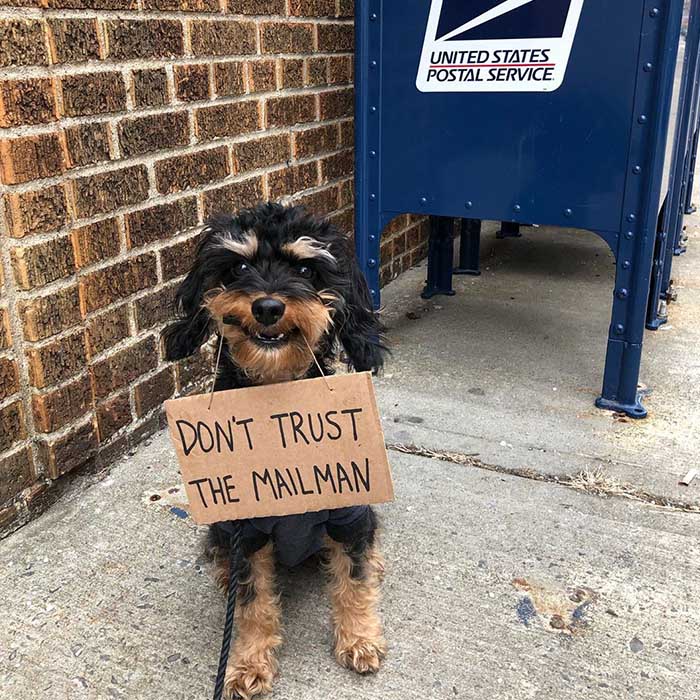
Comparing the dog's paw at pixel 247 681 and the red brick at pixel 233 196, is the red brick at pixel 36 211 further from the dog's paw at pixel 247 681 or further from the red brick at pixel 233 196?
the dog's paw at pixel 247 681

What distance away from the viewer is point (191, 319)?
1956 millimetres

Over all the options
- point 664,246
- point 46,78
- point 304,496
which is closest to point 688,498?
point 304,496

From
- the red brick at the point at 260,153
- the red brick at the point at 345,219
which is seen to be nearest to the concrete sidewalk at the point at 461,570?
the red brick at the point at 345,219

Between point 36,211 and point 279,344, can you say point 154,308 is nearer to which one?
point 36,211

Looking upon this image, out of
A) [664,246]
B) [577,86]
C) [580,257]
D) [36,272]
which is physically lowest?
[580,257]

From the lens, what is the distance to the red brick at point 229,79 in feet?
10.8

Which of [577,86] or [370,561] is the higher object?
[577,86]

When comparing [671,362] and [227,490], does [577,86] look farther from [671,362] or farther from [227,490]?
[227,490]

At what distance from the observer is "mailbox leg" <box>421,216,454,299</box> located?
4855 millimetres

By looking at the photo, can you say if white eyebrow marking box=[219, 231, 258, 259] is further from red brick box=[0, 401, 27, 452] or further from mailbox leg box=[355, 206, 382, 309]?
mailbox leg box=[355, 206, 382, 309]

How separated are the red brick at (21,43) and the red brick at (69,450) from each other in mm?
1250

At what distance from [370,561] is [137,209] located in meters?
1.63

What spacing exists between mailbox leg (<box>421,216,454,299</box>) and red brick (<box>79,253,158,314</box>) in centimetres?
225

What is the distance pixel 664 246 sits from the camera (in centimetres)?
455
